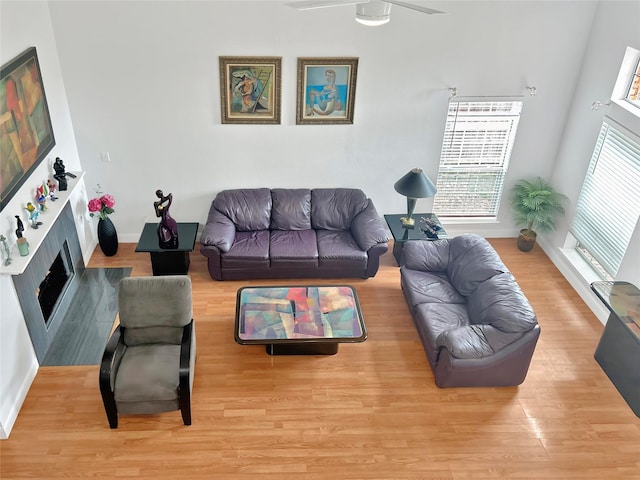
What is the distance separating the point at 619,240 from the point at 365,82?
3.54 meters

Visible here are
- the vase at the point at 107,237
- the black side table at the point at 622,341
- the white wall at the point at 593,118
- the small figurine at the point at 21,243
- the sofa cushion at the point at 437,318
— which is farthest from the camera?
the vase at the point at 107,237

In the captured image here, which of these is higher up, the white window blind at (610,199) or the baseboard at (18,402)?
the white window blind at (610,199)

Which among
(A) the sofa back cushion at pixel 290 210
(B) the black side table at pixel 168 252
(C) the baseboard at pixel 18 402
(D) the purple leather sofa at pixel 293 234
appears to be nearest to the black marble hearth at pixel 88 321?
(C) the baseboard at pixel 18 402

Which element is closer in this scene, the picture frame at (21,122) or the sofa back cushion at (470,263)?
the picture frame at (21,122)

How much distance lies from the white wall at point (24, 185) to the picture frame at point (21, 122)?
4.6 inches

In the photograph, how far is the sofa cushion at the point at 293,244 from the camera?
22.5ft

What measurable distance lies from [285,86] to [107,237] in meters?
3.03

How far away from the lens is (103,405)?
5.15 metres

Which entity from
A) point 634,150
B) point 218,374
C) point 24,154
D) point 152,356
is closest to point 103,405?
point 152,356

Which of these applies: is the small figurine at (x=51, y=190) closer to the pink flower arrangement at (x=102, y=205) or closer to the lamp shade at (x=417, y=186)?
the pink flower arrangement at (x=102, y=205)

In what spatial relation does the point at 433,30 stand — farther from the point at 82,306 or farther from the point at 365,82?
the point at 82,306

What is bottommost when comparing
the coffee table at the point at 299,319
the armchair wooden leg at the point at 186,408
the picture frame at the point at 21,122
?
the armchair wooden leg at the point at 186,408

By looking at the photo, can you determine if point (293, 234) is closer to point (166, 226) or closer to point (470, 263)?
point (166, 226)

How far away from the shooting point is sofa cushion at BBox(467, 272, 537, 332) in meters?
5.23
